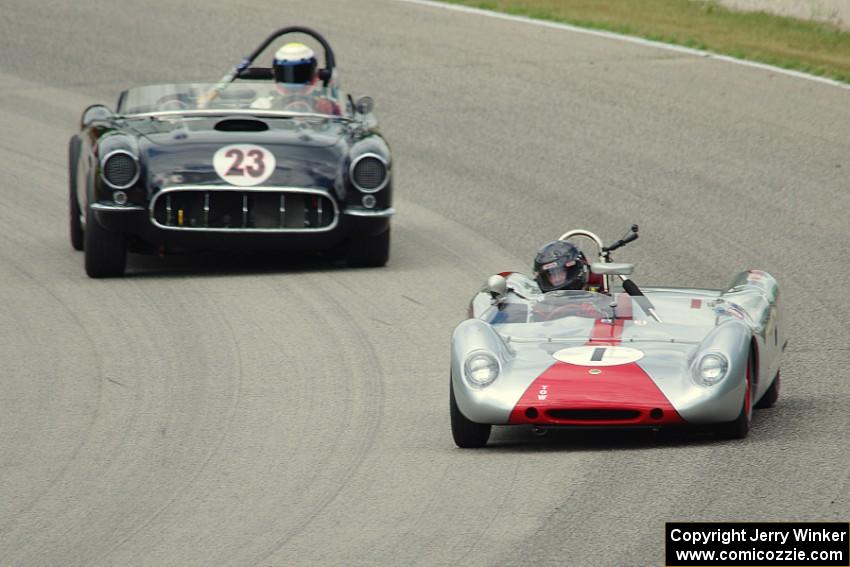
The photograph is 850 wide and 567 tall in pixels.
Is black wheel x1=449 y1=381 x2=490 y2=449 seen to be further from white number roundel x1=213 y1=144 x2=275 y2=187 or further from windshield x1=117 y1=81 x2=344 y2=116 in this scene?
windshield x1=117 y1=81 x2=344 y2=116

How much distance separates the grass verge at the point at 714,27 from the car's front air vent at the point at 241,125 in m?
7.07

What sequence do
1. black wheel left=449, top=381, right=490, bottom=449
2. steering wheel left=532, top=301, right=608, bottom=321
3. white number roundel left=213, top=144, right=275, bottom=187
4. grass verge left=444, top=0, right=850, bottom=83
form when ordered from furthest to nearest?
1. grass verge left=444, top=0, right=850, bottom=83
2. white number roundel left=213, top=144, right=275, bottom=187
3. steering wheel left=532, top=301, right=608, bottom=321
4. black wheel left=449, top=381, right=490, bottom=449

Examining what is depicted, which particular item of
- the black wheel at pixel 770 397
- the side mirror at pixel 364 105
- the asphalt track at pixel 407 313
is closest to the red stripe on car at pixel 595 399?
the asphalt track at pixel 407 313

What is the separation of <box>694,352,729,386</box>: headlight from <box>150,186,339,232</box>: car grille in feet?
13.8

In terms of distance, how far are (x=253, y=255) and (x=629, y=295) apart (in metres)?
4.31

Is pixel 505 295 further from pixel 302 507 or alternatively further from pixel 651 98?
pixel 651 98

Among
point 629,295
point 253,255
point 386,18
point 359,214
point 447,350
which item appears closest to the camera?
point 629,295

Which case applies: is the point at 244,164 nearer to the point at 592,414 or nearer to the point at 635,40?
the point at 592,414

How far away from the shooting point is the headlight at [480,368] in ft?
24.1

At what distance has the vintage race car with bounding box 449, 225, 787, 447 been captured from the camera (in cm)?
717

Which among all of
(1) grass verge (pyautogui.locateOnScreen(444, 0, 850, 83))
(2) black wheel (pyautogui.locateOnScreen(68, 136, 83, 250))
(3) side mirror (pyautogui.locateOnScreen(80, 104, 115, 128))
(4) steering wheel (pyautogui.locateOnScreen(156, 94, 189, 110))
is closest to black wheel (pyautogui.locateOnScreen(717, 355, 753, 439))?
(4) steering wheel (pyautogui.locateOnScreen(156, 94, 189, 110))

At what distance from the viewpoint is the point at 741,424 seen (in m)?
7.34

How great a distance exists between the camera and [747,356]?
A: 7.39 meters

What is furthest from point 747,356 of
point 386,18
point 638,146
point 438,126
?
point 386,18
